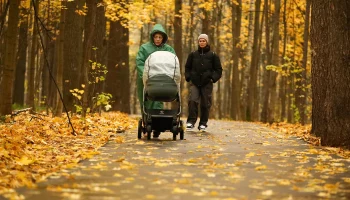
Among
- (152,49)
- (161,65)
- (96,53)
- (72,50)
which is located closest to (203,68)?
(152,49)

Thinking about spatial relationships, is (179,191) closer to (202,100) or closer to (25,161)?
(25,161)

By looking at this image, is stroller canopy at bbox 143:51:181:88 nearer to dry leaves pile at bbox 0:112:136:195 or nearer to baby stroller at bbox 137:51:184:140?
baby stroller at bbox 137:51:184:140

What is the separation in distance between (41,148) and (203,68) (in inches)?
222

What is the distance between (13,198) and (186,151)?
15.6 feet

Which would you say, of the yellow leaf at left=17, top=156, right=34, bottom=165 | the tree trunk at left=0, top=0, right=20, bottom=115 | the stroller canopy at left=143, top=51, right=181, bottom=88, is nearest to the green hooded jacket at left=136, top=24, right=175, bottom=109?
the stroller canopy at left=143, top=51, right=181, bottom=88

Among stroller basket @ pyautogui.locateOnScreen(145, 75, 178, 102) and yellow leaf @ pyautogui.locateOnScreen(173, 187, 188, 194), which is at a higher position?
stroller basket @ pyautogui.locateOnScreen(145, 75, 178, 102)

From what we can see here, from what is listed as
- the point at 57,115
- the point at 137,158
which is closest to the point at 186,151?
the point at 137,158

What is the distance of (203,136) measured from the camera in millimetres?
12914

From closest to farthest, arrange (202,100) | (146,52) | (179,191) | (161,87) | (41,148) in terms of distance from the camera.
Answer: (179,191) < (41,148) < (161,87) < (146,52) < (202,100)

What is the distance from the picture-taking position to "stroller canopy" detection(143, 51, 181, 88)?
1120 cm

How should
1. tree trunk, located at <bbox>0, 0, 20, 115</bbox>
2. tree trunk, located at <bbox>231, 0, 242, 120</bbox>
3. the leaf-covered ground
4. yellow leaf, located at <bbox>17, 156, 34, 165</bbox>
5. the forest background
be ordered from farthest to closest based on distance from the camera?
tree trunk, located at <bbox>231, 0, 242, 120</bbox> → the forest background → tree trunk, located at <bbox>0, 0, 20, 115</bbox> → yellow leaf, located at <bbox>17, 156, 34, 165</bbox> → the leaf-covered ground

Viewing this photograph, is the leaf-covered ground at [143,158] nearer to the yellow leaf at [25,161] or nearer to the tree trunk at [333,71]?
the yellow leaf at [25,161]

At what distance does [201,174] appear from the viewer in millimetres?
7129

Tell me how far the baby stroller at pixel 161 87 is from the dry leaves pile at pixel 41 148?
101cm
